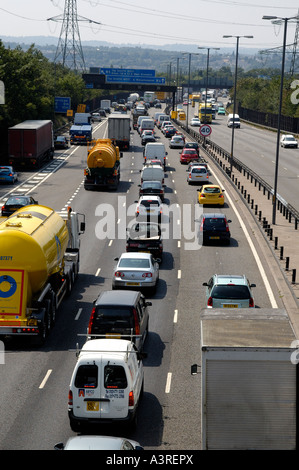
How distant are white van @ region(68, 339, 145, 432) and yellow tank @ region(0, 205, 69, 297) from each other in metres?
7.09

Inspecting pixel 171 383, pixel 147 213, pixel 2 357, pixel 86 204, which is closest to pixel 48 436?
pixel 171 383

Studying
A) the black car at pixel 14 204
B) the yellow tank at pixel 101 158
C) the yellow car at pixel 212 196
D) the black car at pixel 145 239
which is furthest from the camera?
the yellow tank at pixel 101 158

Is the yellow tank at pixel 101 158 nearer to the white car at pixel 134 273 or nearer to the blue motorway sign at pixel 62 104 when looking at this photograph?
the white car at pixel 134 273

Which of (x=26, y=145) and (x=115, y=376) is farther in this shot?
(x=26, y=145)

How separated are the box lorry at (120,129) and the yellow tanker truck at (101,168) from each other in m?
23.0

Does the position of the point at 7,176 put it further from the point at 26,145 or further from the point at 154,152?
the point at 154,152

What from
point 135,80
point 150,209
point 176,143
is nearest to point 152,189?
point 150,209

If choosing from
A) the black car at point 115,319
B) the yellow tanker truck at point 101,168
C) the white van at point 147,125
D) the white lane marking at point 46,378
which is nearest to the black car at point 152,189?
the yellow tanker truck at point 101,168

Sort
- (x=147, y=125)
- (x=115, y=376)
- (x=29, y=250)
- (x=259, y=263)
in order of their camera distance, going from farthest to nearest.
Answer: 1. (x=147, y=125)
2. (x=259, y=263)
3. (x=29, y=250)
4. (x=115, y=376)

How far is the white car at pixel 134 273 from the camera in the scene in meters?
28.9

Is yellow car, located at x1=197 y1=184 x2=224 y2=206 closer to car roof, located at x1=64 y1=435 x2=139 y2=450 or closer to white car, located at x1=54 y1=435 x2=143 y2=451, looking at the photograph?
white car, located at x1=54 y1=435 x2=143 y2=451

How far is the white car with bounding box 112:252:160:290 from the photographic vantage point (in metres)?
28.9

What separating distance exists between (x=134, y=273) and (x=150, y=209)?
1200 cm

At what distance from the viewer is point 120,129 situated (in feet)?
275
